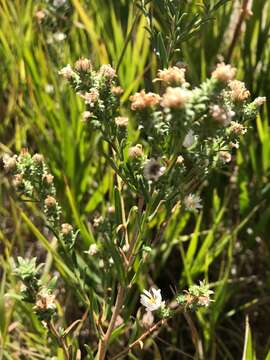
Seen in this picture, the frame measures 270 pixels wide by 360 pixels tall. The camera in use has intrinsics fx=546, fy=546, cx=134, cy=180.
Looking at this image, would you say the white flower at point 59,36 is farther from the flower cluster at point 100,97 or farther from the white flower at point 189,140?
the white flower at point 189,140

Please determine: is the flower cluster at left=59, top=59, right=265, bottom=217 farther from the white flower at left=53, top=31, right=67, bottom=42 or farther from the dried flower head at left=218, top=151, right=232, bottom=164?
the white flower at left=53, top=31, right=67, bottom=42

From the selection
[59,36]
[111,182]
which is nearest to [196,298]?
[111,182]

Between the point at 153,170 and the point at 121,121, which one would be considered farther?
the point at 121,121

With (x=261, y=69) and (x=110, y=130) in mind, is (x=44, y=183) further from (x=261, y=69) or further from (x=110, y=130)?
(x=261, y=69)

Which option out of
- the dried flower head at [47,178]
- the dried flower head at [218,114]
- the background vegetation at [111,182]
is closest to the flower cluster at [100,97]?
the dried flower head at [47,178]

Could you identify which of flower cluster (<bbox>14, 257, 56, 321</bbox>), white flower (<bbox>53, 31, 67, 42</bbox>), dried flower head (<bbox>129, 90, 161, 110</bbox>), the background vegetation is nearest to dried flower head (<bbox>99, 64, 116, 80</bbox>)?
dried flower head (<bbox>129, 90, 161, 110</bbox>)

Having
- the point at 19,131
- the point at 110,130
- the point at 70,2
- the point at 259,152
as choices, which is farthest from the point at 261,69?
the point at 110,130

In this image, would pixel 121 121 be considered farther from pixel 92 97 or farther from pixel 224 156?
pixel 224 156
